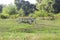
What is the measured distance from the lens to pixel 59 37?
5094 millimetres

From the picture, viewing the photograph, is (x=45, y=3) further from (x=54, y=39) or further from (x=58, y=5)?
(x=54, y=39)

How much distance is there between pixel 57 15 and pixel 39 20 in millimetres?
1108

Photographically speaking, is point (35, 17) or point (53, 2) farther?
point (53, 2)

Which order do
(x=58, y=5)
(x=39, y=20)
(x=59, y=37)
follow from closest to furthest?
(x=59, y=37), (x=39, y=20), (x=58, y=5)

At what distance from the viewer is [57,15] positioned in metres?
8.67

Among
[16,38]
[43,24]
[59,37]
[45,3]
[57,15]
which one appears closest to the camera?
[16,38]

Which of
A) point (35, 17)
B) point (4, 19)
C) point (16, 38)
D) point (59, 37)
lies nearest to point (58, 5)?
point (35, 17)

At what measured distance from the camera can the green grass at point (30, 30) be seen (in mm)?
4902

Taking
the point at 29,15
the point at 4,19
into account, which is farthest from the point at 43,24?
the point at 4,19

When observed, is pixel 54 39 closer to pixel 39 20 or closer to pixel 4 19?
pixel 39 20

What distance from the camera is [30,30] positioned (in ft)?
21.0

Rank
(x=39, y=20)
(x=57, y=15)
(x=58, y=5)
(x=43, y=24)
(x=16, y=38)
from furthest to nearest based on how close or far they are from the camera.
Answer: (x=58, y=5), (x=57, y=15), (x=39, y=20), (x=43, y=24), (x=16, y=38)

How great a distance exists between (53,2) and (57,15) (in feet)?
4.71

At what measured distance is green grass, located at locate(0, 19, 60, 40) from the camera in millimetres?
4902
